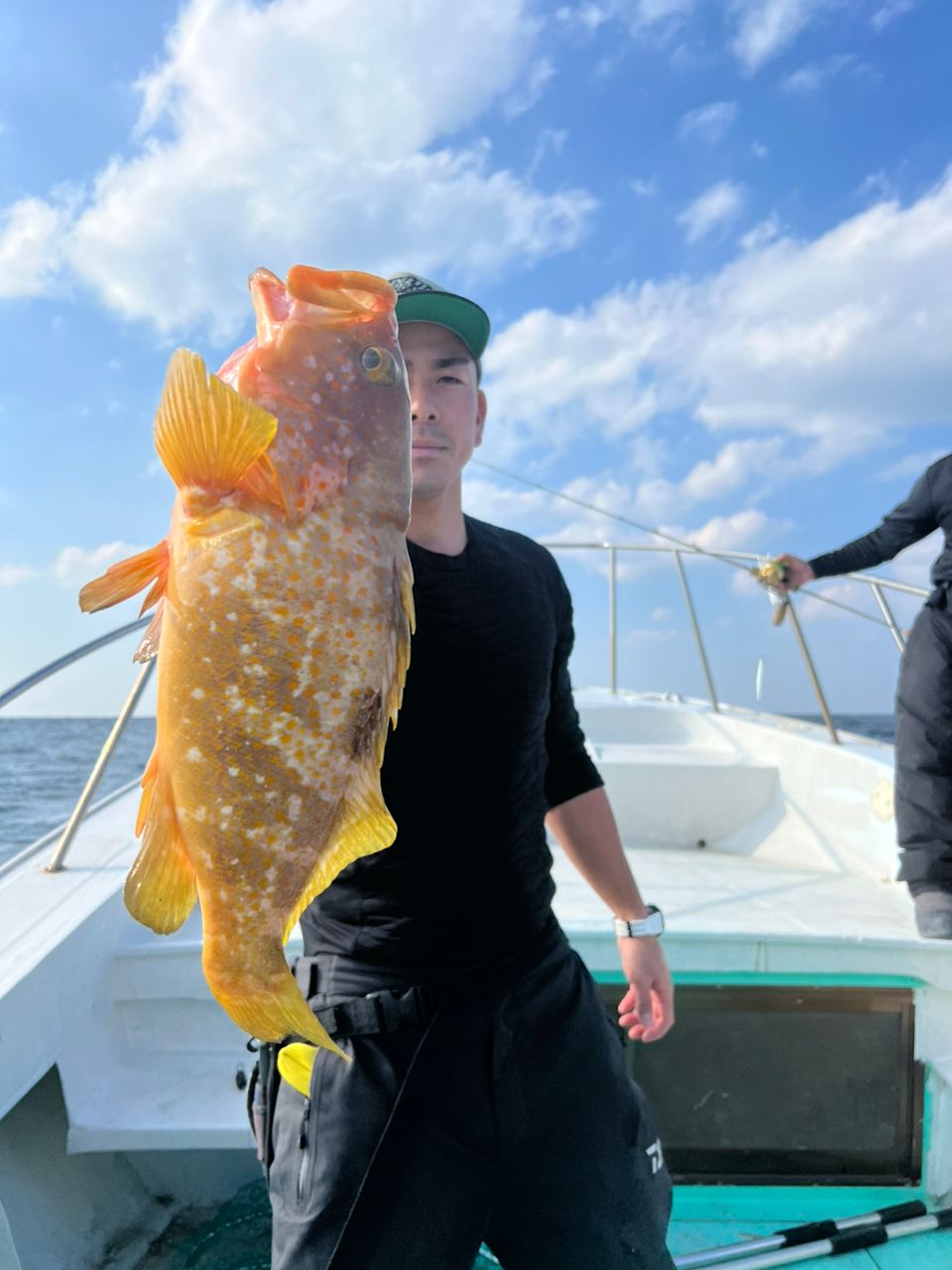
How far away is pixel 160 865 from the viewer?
110 cm

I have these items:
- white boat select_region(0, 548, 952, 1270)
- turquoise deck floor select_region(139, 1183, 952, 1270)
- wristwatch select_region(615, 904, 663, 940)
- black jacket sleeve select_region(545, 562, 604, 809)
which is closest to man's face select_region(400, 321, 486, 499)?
black jacket sleeve select_region(545, 562, 604, 809)

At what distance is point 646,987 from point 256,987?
1.29 meters

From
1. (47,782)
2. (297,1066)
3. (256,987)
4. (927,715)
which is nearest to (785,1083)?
(927,715)

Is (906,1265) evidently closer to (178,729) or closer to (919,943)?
(919,943)

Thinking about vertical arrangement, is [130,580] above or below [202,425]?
below

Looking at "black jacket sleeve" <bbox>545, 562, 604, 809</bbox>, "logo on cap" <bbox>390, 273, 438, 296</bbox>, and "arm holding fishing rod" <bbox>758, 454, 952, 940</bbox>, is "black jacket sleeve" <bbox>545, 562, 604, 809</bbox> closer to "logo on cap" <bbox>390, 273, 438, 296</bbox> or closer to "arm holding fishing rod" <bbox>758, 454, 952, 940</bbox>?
"logo on cap" <bbox>390, 273, 438, 296</bbox>

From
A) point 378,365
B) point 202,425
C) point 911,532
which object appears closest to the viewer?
point 202,425

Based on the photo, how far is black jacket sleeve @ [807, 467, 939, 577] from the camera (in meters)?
3.97

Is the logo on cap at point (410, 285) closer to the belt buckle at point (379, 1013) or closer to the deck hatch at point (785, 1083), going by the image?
the belt buckle at point (379, 1013)

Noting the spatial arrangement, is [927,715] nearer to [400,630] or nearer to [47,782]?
[400,630]

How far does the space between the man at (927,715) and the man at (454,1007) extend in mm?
2037

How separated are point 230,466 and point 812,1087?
2.97 m

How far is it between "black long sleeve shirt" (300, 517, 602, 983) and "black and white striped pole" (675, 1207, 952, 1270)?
1.65 metres

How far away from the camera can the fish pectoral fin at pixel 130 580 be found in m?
1.07
